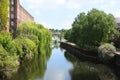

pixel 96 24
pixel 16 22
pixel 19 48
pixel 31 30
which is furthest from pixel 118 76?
pixel 16 22

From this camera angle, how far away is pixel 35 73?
115ft

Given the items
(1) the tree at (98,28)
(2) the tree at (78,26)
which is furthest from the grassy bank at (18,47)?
(1) the tree at (98,28)

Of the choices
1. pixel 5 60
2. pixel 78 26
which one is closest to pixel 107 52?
pixel 5 60

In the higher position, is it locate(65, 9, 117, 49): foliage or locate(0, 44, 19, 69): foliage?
locate(65, 9, 117, 49): foliage

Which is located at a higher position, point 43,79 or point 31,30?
point 31,30

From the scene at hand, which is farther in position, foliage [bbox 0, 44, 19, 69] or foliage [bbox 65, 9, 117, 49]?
foliage [bbox 65, 9, 117, 49]

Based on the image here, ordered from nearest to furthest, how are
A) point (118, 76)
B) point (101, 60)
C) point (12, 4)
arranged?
point (118, 76) → point (101, 60) → point (12, 4)

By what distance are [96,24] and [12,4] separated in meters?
48.1

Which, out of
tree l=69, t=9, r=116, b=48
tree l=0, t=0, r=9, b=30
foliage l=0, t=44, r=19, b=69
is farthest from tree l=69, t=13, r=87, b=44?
foliage l=0, t=44, r=19, b=69

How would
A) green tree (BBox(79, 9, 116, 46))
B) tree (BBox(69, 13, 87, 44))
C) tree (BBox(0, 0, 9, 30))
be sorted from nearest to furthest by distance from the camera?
green tree (BBox(79, 9, 116, 46)) < tree (BBox(0, 0, 9, 30)) < tree (BBox(69, 13, 87, 44))

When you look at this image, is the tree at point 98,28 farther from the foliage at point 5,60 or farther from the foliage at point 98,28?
the foliage at point 5,60

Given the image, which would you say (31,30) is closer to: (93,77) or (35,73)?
(35,73)

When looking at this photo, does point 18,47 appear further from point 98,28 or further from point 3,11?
point 3,11

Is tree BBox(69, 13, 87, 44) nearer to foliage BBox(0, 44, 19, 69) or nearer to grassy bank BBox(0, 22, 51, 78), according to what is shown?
grassy bank BBox(0, 22, 51, 78)
